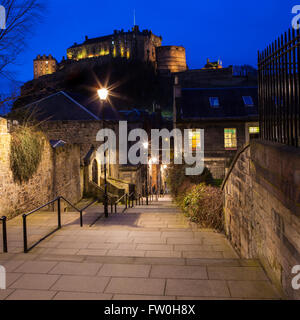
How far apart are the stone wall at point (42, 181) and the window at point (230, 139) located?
930cm

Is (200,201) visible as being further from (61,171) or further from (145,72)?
(145,72)

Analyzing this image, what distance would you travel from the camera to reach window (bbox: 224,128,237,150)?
64.8ft

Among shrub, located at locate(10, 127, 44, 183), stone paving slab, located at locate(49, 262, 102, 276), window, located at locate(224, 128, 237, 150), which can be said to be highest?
window, located at locate(224, 128, 237, 150)

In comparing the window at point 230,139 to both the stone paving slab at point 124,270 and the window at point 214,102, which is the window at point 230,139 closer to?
the window at point 214,102

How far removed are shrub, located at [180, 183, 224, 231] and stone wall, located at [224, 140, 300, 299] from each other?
5.18ft

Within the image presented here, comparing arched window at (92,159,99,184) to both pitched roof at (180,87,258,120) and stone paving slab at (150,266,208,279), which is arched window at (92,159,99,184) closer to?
pitched roof at (180,87,258,120)

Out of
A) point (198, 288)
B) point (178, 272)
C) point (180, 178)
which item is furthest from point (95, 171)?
point (198, 288)

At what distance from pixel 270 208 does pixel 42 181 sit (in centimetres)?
943

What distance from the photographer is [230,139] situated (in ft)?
65.3

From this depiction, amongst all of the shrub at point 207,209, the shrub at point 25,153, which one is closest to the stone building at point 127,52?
the shrub at point 25,153

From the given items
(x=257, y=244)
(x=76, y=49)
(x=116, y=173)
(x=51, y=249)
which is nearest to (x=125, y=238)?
(x=51, y=249)

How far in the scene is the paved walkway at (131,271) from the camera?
381 cm

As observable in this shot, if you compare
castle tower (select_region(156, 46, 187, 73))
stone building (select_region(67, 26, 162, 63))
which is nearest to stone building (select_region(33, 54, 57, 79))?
stone building (select_region(67, 26, 162, 63))

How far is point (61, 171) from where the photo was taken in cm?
1420
